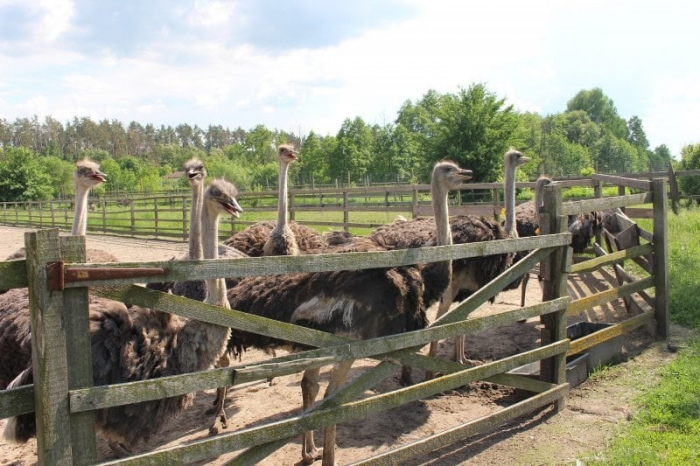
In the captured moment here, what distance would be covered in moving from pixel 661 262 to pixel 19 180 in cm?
4413

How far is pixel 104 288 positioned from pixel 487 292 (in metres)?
2.26

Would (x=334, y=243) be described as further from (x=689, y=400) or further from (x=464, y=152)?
(x=464, y=152)

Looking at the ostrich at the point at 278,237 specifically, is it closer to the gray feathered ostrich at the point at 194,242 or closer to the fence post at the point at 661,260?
the gray feathered ostrich at the point at 194,242

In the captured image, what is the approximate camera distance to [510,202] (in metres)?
6.14

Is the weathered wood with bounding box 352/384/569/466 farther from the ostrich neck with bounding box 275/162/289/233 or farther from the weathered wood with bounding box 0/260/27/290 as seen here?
the ostrich neck with bounding box 275/162/289/233

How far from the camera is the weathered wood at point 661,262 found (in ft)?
17.9

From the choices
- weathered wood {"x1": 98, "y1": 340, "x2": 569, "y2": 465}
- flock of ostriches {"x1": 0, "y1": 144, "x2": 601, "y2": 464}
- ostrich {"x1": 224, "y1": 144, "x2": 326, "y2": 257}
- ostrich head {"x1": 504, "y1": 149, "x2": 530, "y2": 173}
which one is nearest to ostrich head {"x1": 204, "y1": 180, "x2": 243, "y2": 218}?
flock of ostriches {"x1": 0, "y1": 144, "x2": 601, "y2": 464}

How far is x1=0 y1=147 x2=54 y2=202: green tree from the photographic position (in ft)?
132

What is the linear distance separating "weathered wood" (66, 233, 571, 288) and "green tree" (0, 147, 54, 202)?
43539 millimetres

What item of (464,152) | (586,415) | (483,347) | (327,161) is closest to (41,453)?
(586,415)

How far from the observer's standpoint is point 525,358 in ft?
12.1

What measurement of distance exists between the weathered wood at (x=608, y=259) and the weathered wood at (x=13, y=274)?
11.1ft

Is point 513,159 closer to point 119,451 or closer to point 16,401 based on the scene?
point 119,451

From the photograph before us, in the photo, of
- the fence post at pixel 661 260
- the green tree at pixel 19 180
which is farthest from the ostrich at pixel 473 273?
the green tree at pixel 19 180
